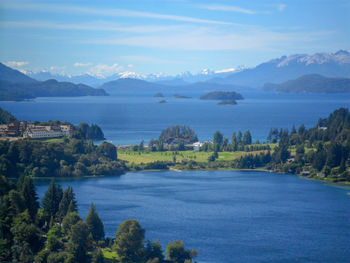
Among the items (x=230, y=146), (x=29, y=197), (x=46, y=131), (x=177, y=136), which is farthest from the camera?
(x=177, y=136)

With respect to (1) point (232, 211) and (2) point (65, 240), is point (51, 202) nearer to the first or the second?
(2) point (65, 240)

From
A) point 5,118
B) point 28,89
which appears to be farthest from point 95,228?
point 28,89

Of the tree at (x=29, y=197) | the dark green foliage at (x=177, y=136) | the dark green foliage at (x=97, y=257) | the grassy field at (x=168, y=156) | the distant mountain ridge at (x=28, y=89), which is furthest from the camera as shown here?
the distant mountain ridge at (x=28, y=89)

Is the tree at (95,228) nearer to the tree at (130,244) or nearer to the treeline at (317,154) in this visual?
the tree at (130,244)

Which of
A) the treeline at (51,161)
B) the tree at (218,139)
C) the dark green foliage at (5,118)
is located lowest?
the treeline at (51,161)

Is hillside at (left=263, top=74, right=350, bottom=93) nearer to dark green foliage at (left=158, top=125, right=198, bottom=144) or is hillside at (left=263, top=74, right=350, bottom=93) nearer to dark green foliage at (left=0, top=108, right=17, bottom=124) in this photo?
dark green foliage at (left=158, top=125, right=198, bottom=144)

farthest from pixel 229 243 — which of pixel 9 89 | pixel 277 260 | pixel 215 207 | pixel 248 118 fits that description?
pixel 9 89

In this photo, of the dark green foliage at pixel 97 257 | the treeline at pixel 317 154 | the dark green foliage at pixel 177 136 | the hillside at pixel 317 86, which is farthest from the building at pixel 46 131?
the hillside at pixel 317 86

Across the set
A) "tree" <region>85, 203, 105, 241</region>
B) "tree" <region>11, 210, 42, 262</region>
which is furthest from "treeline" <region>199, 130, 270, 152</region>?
"tree" <region>11, 210, 42, 262</region>
